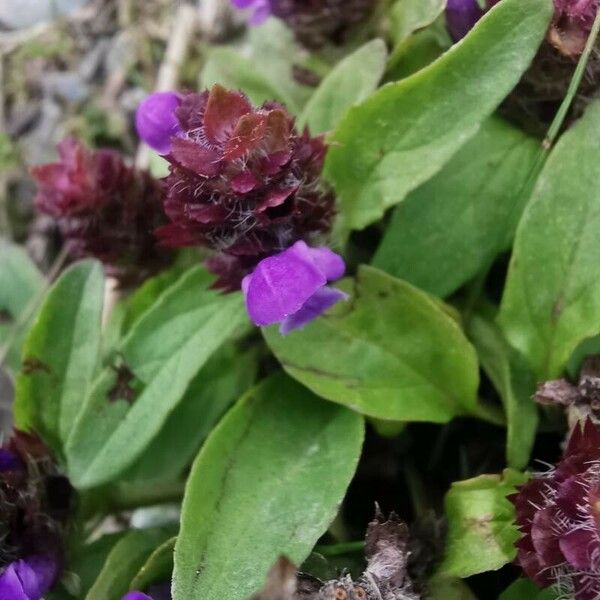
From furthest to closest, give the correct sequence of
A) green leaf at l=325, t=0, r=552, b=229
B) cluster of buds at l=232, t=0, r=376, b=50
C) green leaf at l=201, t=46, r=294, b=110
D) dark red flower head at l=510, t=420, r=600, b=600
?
green leaf at l=201, t=46, r=294, b=110
cluster of buds at l=232, t=0, r=376, b=50
green leaf at l=325, t=0, r=552, b=229
dark red flower head at l=510, t=420, r=600, b=600

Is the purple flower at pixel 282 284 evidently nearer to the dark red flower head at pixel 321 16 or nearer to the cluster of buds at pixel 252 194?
the cluster of buds at pixel 252 194

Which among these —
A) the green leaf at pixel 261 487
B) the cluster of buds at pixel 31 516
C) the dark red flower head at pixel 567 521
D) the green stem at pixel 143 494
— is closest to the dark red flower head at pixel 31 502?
the cluster of buds at pixel 31 516

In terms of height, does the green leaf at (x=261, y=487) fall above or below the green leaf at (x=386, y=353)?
below

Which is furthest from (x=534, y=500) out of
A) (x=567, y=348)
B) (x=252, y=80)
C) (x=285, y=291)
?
(x=252, y=80)

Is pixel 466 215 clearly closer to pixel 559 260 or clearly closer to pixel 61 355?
pixel 559 260

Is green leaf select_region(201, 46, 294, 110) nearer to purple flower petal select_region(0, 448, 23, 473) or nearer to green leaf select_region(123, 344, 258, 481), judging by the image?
green leaf select_region(123, 344, 258, 481)

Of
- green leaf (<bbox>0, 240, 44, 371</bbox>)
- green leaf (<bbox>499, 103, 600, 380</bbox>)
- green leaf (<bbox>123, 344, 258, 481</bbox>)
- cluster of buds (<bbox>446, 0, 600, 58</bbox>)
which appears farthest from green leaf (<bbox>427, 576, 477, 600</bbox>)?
green leaf (<bbox>0, 240, 44, 371</bbox>)
